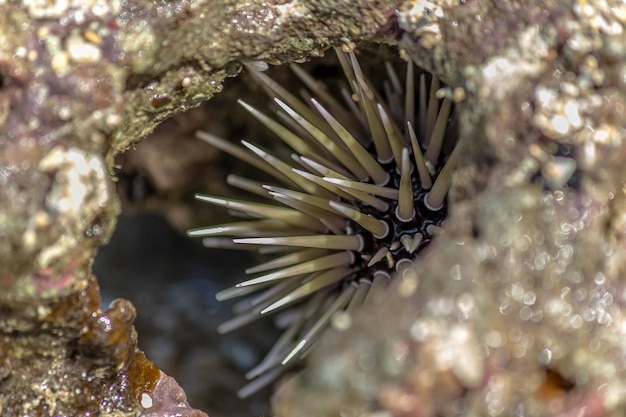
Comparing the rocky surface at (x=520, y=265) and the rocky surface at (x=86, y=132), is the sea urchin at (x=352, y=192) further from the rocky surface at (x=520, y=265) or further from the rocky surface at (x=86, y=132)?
the rocky surface at (x=520, y=265)

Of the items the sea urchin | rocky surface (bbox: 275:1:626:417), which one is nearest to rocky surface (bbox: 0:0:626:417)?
rocky surface (bbox: 275:1:626:417)

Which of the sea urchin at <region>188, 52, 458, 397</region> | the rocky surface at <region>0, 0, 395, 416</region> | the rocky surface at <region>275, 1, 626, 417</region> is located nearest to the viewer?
the rocky surface at <region>275, 1, 626, 417</region>

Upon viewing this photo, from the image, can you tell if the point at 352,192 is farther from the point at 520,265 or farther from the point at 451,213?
the point at 520,265

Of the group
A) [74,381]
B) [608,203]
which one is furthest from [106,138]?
[608,203]

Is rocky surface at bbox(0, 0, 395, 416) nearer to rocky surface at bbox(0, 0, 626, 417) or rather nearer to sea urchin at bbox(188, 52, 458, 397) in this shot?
rocky surface at bbox(0, 0, 626, 417)

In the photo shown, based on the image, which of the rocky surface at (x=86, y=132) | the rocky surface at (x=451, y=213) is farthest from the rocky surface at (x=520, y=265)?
the rocky surface at (x=86, y=132)

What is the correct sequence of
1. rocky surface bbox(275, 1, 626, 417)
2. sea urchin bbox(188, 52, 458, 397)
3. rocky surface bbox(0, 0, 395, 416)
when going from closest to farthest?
rocky surface bbox(275, 1, 626, 417) → rocky surface bbox(0, 0, 395, 416) → sea urchin bbox(188, 52, 458, 397)
